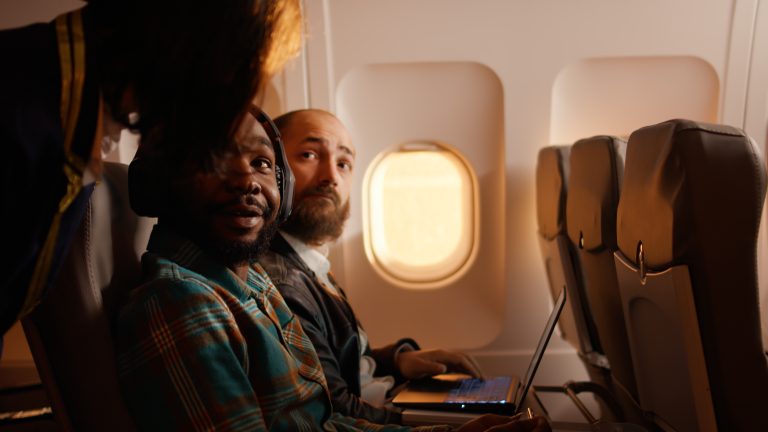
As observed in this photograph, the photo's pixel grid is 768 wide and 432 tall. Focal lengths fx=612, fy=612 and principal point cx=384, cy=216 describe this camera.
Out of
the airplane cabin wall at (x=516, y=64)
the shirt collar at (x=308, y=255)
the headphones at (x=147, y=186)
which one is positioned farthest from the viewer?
the airplane cabin wall at (x=516, y=64)

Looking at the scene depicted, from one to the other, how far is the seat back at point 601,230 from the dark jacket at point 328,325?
0.73 m

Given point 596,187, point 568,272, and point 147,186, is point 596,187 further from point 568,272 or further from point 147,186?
point 147,186

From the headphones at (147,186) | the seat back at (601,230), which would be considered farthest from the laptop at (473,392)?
the headphones at (147,186)

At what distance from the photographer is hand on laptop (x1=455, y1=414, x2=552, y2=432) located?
121cm

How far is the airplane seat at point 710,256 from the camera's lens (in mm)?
1139

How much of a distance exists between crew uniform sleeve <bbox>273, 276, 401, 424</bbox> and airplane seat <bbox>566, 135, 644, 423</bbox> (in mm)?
729

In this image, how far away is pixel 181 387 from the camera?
1.01 meters

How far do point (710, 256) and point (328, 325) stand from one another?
3.24 ft

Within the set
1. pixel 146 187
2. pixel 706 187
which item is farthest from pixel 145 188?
pixel 706 187

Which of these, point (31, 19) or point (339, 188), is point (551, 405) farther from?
point (31, 19)

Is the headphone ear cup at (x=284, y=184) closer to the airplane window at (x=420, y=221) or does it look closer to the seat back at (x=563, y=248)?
the seat back at (x=563, y=248)

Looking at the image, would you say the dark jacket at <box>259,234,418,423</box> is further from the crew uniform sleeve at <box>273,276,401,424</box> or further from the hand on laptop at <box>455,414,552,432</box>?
the hand on laptop at <box>455,414,552,432</box>

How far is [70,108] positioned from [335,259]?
6.49ft

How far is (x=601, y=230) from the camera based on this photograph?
5.70ft
